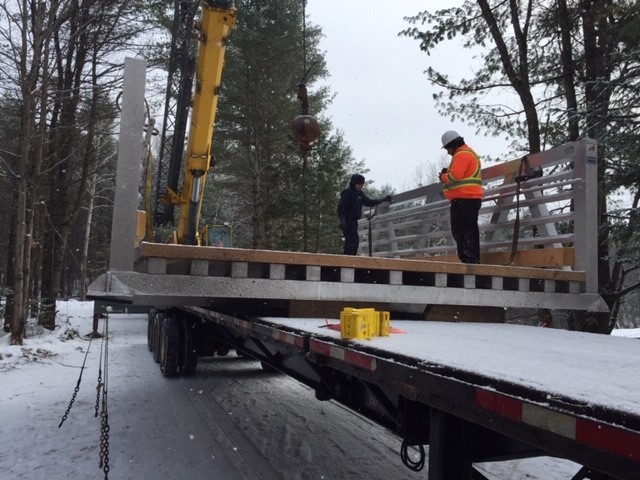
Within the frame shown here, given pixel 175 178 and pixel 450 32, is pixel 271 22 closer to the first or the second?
pixel 450 32

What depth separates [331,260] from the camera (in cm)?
405

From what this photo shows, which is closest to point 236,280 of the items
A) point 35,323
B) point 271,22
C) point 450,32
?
point 450,32

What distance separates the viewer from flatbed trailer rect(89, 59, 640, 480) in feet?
4.83

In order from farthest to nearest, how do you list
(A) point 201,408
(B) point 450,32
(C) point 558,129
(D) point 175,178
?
1. (B) point 450,32
2. (C) point 558,129
3. (D) point 175,178
4. (A) point 201,408

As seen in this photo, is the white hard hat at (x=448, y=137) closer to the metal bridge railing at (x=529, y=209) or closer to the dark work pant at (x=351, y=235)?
the metal bridge railing at (x=529, y=209)

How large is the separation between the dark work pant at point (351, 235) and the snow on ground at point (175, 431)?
8.60 ft

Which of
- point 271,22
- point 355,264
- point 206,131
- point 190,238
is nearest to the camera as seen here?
point 355,264

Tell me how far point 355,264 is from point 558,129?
7.60m

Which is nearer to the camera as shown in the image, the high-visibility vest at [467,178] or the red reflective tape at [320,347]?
the red reflective tape at [320,347]

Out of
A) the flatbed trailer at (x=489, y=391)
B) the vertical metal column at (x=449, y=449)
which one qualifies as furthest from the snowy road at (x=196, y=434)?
the vertical metal column at (x=449, y=449)

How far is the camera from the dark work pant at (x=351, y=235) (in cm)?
908

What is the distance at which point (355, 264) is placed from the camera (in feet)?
13.4

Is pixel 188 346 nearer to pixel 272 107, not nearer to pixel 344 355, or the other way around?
pixel 344 355

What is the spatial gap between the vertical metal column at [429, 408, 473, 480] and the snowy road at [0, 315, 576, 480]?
96.1 inches
